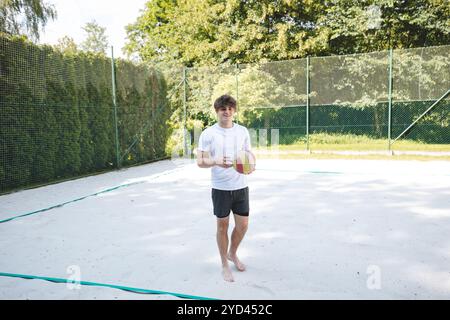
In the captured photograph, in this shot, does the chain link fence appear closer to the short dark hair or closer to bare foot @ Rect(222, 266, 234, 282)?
the short dark hair

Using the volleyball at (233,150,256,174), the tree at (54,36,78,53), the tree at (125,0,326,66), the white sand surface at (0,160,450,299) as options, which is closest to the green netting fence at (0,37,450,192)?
the tree at (54,36,78,53)

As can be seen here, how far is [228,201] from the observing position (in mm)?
2658

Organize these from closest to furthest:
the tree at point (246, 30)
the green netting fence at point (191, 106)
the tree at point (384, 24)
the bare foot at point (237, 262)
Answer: the bare foot at point (237, 262), the green netting fence at point (191, 106), the tree at point (384, 24), the tree at point (246, 30)

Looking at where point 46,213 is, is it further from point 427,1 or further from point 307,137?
point 427,1

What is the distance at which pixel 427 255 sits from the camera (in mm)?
3080

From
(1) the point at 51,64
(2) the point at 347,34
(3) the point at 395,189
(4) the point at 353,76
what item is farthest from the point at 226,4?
(3) the point at 395,189

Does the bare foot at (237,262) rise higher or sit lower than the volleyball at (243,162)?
lower

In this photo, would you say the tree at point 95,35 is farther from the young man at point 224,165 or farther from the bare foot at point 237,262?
the bare foot at point 237,262

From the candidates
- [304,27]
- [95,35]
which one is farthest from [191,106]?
[95,35]

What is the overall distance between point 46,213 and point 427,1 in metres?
15.4

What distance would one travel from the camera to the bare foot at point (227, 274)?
2.66 m

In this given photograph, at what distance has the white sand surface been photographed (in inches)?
102

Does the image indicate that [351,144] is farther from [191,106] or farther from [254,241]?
[254,241]

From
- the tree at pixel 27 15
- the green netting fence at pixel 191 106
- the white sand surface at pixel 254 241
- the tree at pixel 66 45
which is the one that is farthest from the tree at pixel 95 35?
the white sand surface at pixel 254 241
